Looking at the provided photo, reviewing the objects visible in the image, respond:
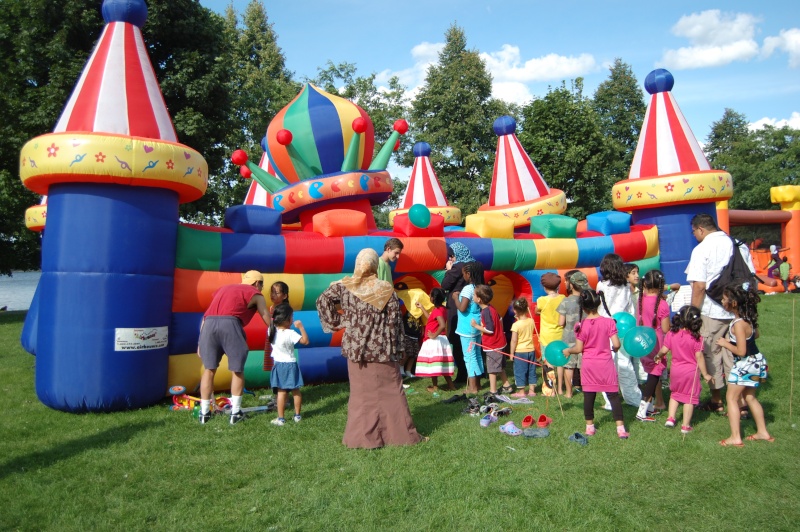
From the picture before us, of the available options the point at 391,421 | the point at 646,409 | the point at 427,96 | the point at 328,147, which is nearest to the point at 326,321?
the point at 391,421

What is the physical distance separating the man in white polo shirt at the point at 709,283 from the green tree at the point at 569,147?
1895 cm

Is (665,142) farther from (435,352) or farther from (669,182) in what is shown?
(435,352)

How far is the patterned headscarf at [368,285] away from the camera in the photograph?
4766mm

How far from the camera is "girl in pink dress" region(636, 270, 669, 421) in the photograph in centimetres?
551

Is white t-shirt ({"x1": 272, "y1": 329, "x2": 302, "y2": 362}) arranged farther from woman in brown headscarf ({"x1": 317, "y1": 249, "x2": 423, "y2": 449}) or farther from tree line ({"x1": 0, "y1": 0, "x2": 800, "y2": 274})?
tree line ({"x1": 0, "y1": 0, "x2": 800, "y2": 274})

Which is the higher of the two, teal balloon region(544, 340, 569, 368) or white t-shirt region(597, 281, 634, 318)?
white t-shirt region(597, 281, 634, 318)

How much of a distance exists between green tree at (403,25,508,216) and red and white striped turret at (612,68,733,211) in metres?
17.0

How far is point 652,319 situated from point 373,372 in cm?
277

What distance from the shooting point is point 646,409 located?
5461 millimetres

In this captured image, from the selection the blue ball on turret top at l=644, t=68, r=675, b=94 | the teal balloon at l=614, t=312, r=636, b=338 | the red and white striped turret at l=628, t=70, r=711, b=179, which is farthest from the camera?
the blue ball on turret top at l=644, t=68, r=675, b=94

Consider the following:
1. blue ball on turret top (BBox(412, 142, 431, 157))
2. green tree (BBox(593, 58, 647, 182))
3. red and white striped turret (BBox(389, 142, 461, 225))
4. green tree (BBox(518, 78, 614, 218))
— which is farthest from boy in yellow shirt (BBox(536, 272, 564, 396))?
green tree (BBox(593, 58, 647, 182))

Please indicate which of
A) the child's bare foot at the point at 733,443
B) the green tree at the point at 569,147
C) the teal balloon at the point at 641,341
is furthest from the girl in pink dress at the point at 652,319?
the green tree at the point at 569,147

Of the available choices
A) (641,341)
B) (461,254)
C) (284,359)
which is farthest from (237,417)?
(641,341)

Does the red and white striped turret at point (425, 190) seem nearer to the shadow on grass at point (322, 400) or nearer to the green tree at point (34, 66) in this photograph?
the green tree at point (34, 66)
